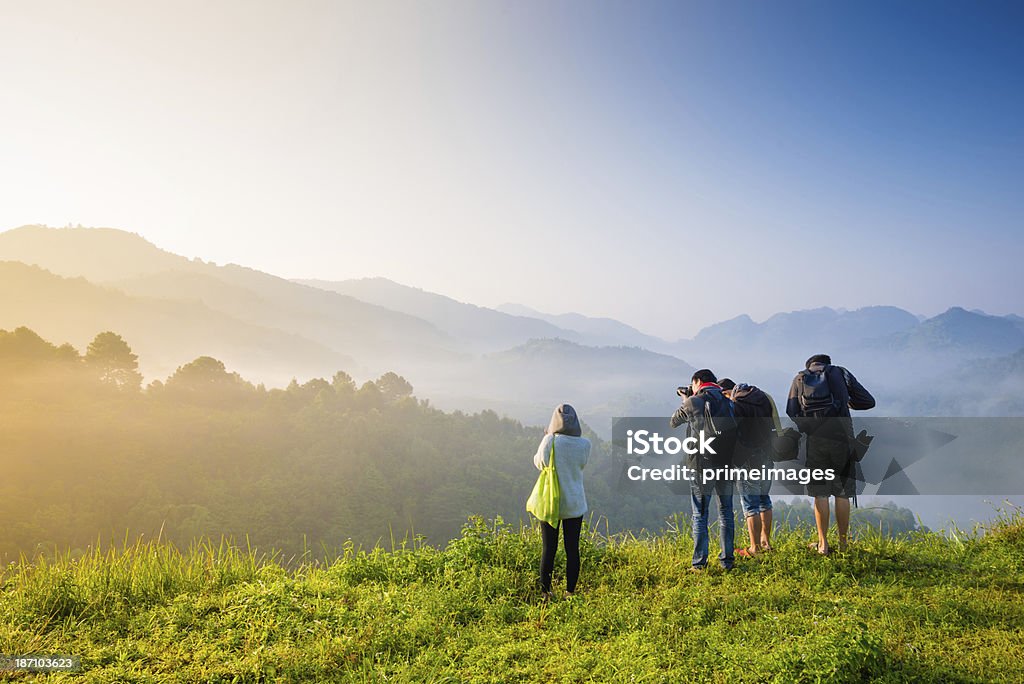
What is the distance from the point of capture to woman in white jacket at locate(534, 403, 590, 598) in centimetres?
583

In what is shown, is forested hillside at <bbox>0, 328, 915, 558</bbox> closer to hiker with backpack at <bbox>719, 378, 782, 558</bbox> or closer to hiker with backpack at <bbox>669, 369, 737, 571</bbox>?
hiker with backpack at <bbox>719, 378, 782, 558</bbox>

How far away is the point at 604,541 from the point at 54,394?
302 feet

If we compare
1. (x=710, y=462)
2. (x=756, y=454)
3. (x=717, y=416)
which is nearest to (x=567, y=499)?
(x=710, y=462)

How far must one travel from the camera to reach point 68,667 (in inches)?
173

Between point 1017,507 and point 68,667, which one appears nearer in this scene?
point 68,667

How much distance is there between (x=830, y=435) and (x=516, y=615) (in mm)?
4436

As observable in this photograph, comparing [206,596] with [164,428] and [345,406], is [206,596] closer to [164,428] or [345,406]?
[164,428]

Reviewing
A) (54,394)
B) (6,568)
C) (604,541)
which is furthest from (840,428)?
(54,394)

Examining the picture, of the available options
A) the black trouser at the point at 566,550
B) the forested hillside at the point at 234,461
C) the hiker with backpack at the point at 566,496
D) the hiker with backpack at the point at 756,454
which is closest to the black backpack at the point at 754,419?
the hiker with backpack at the point at 756,454


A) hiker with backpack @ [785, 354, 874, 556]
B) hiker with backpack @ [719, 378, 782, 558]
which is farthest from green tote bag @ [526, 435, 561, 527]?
hiker with backpack @ [785, 354, 874, 556]

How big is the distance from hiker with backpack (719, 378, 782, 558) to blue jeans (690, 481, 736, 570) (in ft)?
1.53

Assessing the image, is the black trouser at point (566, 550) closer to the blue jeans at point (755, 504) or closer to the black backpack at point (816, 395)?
the blue jeans at point (755, 504)

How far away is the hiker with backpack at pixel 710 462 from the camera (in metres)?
6.49

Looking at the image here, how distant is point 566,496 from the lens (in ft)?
19.0
